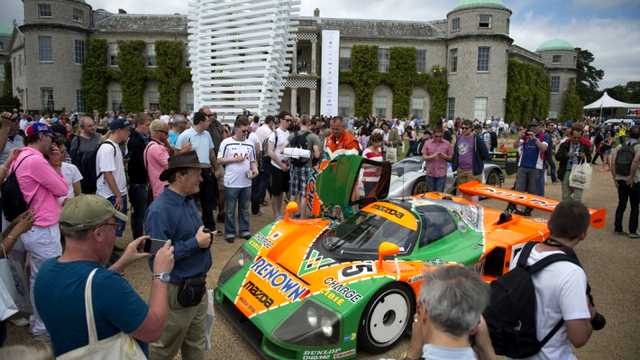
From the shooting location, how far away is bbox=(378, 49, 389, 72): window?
33.6m

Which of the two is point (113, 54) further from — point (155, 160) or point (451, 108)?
point (155, 160)

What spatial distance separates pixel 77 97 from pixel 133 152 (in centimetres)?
3243

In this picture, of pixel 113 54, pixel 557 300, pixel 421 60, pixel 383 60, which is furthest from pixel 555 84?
pixel 557 300

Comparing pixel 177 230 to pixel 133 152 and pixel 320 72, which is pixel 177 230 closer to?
pixel 133 152

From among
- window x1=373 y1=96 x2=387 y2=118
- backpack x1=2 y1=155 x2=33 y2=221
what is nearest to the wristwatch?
backpack x1=2 y1=155 x2=33 y2=221

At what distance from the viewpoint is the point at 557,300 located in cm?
208

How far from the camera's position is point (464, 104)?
32.7m

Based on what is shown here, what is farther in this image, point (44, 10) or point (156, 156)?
point (44, 10)

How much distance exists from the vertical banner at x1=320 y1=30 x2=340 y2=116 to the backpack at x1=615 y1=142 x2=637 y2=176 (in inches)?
970

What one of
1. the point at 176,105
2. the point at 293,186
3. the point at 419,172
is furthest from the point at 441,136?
the point at 176,105

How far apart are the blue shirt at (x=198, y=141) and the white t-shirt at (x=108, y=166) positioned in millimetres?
1098

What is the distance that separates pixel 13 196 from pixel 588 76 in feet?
263

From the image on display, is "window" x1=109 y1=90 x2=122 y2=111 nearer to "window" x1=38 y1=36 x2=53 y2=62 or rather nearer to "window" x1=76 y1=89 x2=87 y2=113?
"window" x1=76 y1=89 x2=87 y2=113

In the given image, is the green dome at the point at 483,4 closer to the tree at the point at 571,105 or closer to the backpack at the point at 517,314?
the tree at the point at 571,105
